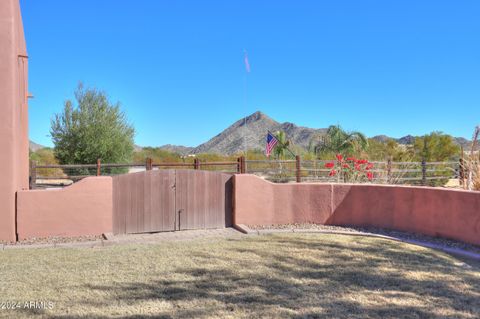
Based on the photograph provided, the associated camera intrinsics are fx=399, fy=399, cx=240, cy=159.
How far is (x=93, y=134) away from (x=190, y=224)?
15445mm

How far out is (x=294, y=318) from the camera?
3943 mm

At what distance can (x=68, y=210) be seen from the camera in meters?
8.22

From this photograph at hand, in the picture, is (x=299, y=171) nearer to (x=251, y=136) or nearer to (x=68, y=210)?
(x=68, y=210)

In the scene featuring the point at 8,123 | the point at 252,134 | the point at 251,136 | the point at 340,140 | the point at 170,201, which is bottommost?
the point at 170,201

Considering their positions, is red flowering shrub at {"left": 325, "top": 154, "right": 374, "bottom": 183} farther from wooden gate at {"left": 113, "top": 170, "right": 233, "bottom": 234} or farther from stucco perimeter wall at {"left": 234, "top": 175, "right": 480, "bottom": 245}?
wooden gate at {"left": 113, "top": 170, "right": 233, "bottom": 234}

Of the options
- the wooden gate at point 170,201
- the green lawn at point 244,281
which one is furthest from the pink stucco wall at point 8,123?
the wooden gate at point 170,201

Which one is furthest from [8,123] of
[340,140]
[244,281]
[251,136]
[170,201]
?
[251,136]

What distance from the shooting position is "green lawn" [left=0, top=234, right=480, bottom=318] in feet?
13.7

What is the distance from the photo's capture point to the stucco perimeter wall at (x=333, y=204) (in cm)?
866

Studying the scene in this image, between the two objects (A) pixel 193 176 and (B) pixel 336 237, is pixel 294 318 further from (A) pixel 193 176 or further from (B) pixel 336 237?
(A) pixel 193 176

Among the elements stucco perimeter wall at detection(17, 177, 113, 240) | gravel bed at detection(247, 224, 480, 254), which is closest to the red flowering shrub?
gravel bed at detection(247, 224, 480, 254)

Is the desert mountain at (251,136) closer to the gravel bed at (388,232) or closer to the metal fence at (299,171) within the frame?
the metal fence at (299,171)

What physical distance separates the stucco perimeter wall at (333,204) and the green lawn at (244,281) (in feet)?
5.19

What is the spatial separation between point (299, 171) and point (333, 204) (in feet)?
14.0
